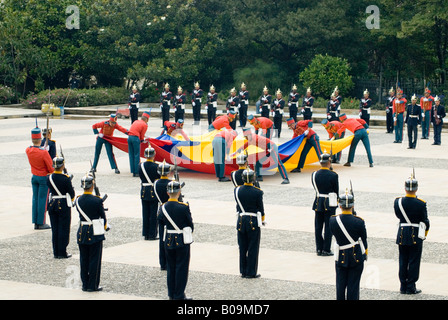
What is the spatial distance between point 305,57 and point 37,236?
31.7m

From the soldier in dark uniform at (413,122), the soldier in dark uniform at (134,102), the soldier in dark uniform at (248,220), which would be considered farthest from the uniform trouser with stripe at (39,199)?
the soldier in dark uniform at (134,102)

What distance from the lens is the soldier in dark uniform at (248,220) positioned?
38.8 ft

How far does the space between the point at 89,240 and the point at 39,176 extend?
176 inches

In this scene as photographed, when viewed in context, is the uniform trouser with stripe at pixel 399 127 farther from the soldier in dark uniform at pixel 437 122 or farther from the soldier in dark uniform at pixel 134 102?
the soldier in dark uniform at pixel 134 102

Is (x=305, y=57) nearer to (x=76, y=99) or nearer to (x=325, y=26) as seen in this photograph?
(x=325, y=26)

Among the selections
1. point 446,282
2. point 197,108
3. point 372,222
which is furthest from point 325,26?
point 446,282

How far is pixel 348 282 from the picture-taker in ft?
33.4

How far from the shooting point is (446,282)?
11.3 meters

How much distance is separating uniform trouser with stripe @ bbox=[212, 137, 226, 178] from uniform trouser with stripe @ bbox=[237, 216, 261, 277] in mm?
Answer: 8616

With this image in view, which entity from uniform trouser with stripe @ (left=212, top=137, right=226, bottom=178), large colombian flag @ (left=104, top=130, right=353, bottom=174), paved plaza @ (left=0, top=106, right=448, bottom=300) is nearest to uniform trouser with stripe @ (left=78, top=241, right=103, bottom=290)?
paved plaza @ (left=0, top=106, right=448, bottom=300)

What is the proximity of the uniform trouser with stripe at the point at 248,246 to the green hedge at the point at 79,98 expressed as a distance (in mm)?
30521

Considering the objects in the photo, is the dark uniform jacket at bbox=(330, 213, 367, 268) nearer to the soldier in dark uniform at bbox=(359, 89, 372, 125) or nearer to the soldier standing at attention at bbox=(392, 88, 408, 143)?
the soldier standing at attention at bbox=(392, 88, 408, 143)

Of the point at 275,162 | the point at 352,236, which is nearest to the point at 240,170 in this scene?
the point at 352,236

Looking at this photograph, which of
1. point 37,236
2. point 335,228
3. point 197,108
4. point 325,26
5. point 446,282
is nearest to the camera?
point 335,228
